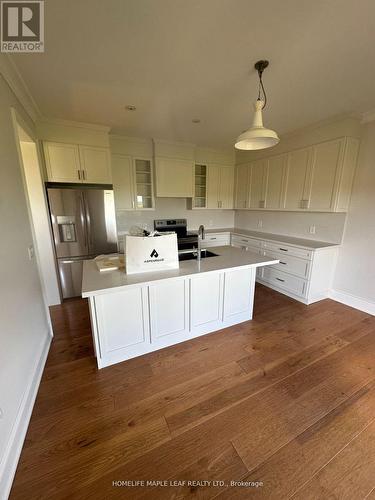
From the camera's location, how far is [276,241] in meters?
3.32

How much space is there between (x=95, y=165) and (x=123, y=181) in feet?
1.90

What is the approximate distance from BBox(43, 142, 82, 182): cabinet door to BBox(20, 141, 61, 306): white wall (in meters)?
0.16

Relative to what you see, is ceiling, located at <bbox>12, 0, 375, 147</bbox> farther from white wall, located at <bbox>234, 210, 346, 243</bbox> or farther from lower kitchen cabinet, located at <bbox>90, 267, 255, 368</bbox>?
lower kitchen cabinet, located at <bbox>90, 267, 255, 368</bbox>

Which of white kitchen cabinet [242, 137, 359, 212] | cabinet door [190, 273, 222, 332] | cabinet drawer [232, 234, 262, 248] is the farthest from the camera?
cabinet drawer [232, 234, 262, 248]

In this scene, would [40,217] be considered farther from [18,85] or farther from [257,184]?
[257,184]

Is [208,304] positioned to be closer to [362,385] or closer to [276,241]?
[362,385]

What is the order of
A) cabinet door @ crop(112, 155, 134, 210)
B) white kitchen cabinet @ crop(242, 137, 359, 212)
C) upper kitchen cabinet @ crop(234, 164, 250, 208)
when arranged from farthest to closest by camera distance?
upper kitchen cabinet @ crop(234, 164, 250, 208) < cabinet door @ crop(112, 155, 134, 210) < white kitchen cabinet @ crop(242, 137, 359, 212)

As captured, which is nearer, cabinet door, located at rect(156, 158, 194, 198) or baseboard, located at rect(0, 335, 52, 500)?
baseboard, located at rect(0, 335, 52, 500)

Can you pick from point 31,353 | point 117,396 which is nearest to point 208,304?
point 117,396

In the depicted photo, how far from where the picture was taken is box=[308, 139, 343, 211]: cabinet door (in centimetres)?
272

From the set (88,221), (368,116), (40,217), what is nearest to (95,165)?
(88,221)

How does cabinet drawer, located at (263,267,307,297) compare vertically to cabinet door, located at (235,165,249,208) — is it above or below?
below

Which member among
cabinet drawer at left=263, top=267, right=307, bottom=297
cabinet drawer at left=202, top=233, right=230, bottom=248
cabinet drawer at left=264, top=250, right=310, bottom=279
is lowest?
cabinet drawer at left=263, top=267, right=307, bottom=297

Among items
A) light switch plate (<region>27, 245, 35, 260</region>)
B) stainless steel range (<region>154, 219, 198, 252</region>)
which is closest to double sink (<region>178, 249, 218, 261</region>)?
stainless steel range (<region>154, 219, 198, 252</region>)
